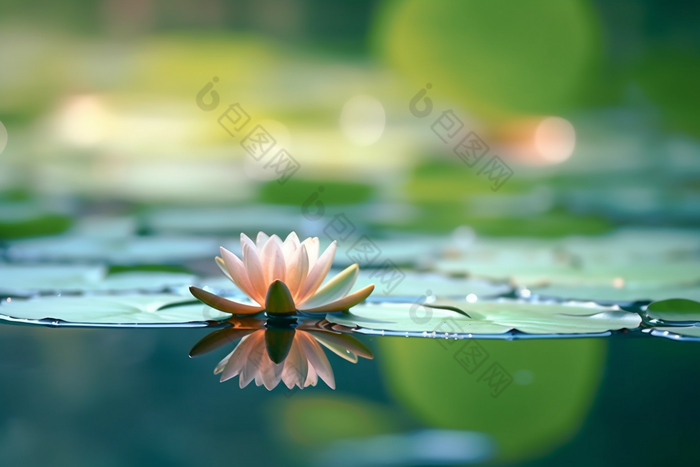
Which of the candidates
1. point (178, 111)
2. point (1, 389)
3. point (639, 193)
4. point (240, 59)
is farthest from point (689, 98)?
point (1, 389)

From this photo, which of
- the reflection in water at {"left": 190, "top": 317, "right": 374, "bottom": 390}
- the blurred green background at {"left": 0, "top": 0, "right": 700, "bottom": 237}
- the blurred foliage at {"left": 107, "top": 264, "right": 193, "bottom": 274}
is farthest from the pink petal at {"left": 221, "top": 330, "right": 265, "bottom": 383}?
the blurred green background at {"left": 0, "top": 0, "right": 700, "bottom": 237}

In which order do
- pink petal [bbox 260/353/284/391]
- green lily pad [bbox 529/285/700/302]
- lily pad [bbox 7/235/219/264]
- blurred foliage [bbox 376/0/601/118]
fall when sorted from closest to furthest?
pink petal [bbox 260/353/284/391] → green lily pad [bbox 529/285/700/302] → lily pad [bbox 7/235/219/264] → blurred foliage [bbox 376/0/601/118]

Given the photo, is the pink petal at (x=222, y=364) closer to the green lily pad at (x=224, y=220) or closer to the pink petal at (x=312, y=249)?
the pink petal at (x=312, y=249)

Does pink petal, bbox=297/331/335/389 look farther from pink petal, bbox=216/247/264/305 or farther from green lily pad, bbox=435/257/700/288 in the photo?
green lily pad, bbox=435/257/700/288

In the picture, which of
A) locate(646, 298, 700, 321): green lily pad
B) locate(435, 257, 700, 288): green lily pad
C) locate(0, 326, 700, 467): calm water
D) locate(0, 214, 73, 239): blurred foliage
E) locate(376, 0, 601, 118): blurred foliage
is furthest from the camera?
locate(376, 0, 601, 118): blurred foliage

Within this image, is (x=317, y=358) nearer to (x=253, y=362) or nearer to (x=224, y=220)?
(x=253, y=362)

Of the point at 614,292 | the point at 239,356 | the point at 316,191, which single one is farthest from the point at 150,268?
the point at 316,191

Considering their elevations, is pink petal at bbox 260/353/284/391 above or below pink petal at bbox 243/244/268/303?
below
